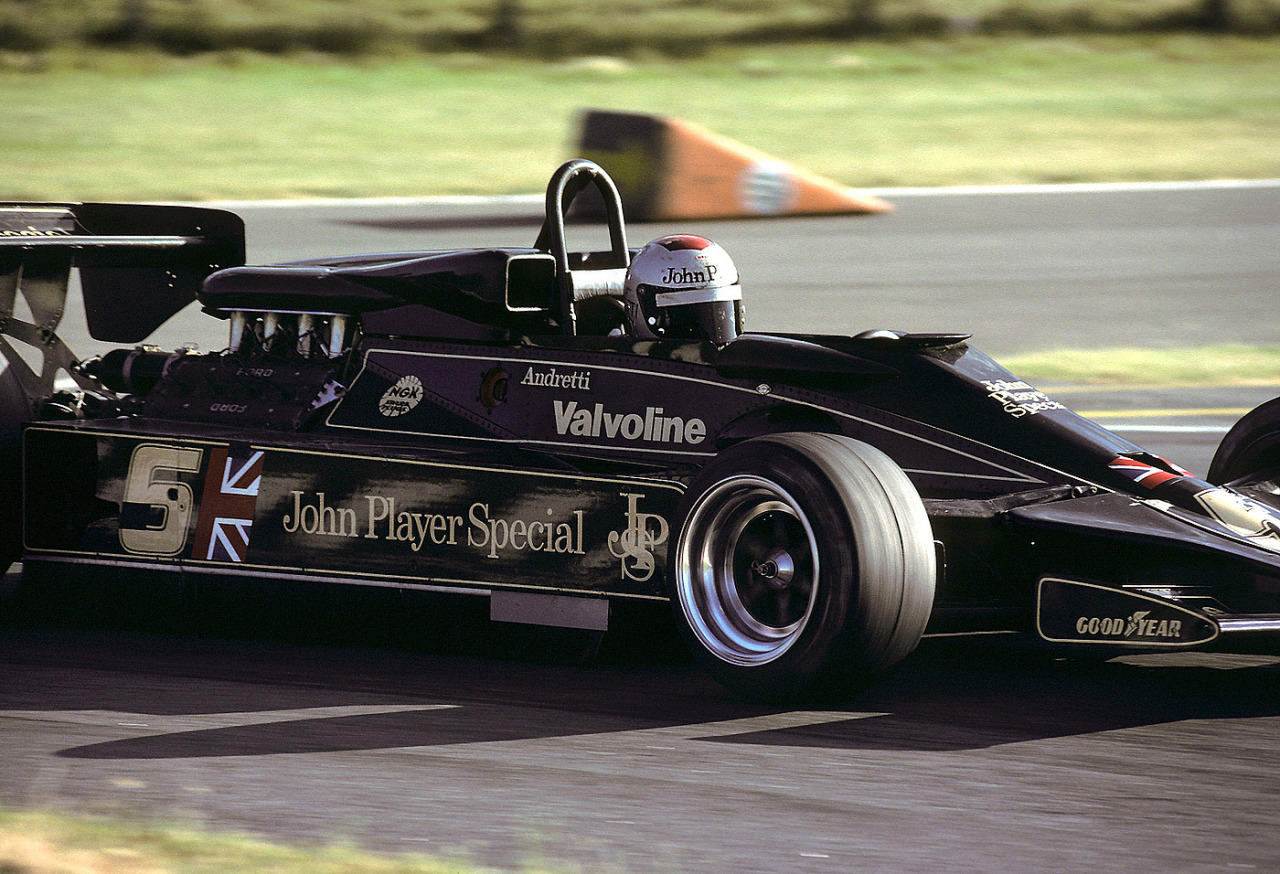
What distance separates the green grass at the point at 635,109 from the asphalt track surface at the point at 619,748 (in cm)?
1327

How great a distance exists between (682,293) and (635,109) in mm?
18596

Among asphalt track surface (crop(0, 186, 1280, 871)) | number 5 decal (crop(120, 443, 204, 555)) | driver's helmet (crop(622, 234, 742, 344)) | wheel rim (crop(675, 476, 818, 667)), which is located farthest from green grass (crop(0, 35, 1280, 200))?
wheel rim (crop(675, 476, 818, 667))

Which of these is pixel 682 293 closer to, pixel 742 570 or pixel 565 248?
pixel 565 248

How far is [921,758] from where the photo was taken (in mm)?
4930

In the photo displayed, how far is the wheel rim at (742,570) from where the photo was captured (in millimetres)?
5406

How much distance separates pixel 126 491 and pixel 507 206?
39.9ft

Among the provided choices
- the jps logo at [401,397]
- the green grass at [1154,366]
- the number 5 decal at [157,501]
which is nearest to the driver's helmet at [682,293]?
the jps logo at [401,397]

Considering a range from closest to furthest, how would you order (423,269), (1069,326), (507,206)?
(423,269) → (1069,326) → (507,206)

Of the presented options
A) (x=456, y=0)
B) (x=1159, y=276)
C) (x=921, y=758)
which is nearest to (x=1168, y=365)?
(x=1159, y=276)

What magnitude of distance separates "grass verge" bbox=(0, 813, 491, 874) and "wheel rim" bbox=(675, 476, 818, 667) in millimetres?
1613

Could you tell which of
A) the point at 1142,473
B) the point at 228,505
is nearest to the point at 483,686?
the point at 228,505

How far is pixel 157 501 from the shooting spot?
6.65 metres

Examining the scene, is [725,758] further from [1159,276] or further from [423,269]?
[1159,276]

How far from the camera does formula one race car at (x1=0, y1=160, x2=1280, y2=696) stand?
5285mm
